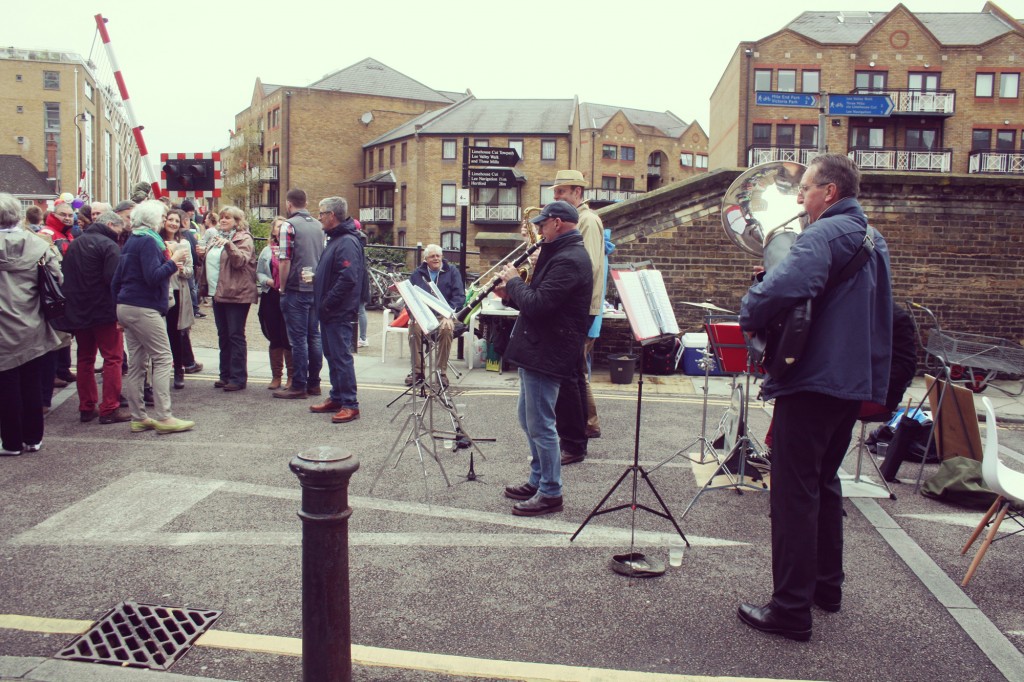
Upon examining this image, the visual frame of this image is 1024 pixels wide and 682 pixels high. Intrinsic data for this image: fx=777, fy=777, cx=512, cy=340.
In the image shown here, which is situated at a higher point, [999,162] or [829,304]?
[999,162]

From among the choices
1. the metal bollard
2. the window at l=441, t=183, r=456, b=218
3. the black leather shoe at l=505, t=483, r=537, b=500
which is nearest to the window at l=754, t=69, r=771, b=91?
the window at l=441, t=183, r=456, b=218

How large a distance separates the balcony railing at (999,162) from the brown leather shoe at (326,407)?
46964 millimetres

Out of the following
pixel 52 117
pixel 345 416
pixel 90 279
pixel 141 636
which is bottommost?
pixel 141 636

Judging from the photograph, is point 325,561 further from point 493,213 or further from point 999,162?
point 493,213

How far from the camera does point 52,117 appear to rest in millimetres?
67875

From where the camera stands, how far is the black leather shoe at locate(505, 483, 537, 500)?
18.1ft

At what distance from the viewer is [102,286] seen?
7.34 metres

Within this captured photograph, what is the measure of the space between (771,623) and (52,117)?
260ft

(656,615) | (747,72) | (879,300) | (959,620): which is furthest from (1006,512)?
(747,72)

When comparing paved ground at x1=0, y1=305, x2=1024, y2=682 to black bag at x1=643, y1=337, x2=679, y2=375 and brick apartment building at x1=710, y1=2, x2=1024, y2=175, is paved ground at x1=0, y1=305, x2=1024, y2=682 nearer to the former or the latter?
black bag at x1=643, y1=337, x2=679, y2=375

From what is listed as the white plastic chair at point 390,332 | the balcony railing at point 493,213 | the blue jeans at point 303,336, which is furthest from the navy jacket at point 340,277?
the balcony railing at point 493,213

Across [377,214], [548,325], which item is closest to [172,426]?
[548,325]

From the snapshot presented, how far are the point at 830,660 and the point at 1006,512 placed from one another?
5.58 feet

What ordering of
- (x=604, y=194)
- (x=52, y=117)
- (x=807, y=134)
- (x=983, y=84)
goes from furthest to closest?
(x=52, y=117)
(x=604, y=194)
(x=807, y=134)
(x=983, y=84)
